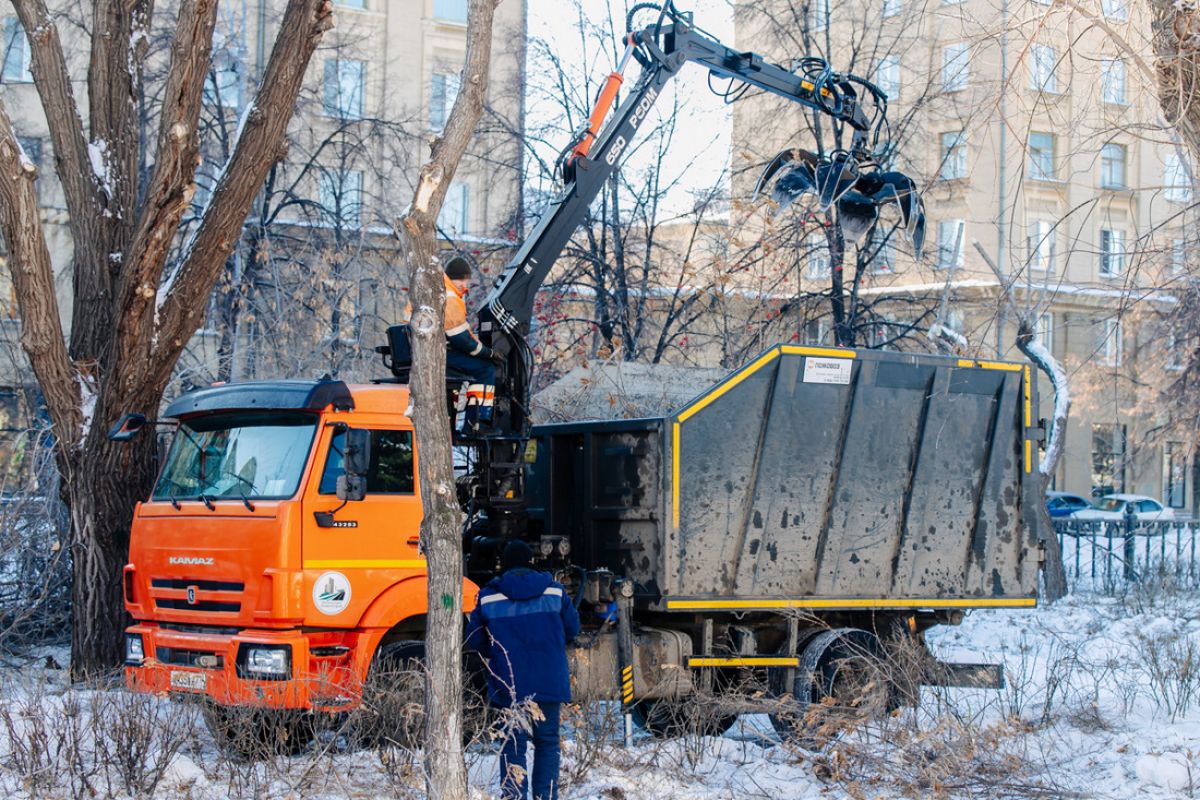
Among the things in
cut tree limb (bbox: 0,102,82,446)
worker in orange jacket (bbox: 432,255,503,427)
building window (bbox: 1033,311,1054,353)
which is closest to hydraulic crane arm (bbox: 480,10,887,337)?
worker in orange jacket (bbox: 432,255,503,427)

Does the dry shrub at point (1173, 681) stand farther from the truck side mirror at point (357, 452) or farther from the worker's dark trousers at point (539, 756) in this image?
the truck side mirror at point (357, 452)

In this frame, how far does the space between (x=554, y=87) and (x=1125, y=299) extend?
1099 cm

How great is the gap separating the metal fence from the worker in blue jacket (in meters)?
13.6

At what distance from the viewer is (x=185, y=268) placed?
35.4ft

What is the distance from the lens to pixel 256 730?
764cm

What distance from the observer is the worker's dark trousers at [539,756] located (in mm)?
6750

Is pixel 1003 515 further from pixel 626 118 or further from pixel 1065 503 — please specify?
pixel 1065 503

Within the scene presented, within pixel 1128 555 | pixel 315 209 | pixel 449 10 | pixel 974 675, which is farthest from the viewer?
pixel 449 10

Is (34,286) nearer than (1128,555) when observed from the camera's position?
Yes

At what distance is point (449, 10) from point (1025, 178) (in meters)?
24.6

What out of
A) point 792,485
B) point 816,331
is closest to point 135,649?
point 792,485

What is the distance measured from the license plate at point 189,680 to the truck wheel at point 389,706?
0.99 meters

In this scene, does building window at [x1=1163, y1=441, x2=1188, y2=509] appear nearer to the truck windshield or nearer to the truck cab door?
the truck cab door

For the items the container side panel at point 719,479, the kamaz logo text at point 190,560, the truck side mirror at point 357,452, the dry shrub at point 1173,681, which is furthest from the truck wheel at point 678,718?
the dry shrub at point 1173,681
